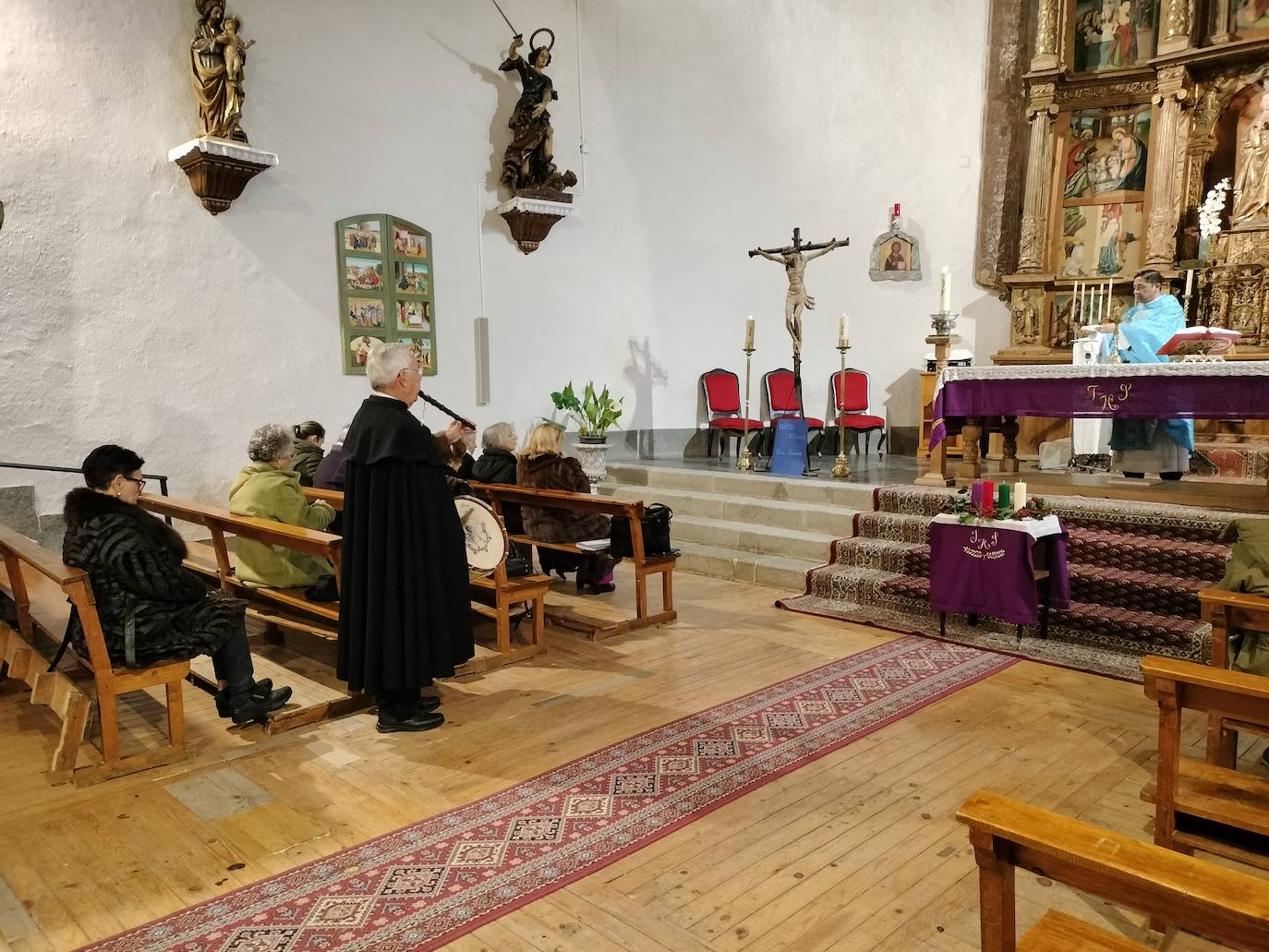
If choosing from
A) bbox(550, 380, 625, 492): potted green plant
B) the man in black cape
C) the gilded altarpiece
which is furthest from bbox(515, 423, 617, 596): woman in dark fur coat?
the gilded altarpiece

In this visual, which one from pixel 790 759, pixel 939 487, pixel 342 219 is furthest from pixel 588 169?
pixel 790 759

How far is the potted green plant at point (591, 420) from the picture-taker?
8547 mm

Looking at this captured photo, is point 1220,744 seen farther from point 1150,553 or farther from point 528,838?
point 1150,553

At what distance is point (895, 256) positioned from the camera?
10602 mm

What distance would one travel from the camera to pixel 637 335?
9.60m

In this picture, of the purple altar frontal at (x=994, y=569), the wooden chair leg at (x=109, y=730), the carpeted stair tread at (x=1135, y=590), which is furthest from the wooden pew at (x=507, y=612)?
the carpeted stair tread at (x=1135, y=590)

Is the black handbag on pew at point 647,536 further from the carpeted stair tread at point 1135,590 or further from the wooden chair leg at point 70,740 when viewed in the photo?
the wooden chair leg at point 70,740

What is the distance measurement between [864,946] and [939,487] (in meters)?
4.59

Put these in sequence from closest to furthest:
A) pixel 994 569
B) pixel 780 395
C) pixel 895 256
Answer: pixel 994 569 → pixel 780 395 → pixel 895 256

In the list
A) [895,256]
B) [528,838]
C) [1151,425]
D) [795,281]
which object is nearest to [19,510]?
[528,838]

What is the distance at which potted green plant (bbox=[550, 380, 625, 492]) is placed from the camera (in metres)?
8.55

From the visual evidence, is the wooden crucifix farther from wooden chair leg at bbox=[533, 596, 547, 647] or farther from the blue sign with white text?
wooden chair leg at bbox=[533, 596, 547, 647]

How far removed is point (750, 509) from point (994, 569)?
8.42 feet

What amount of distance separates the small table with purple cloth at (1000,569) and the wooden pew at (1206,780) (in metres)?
2.33
